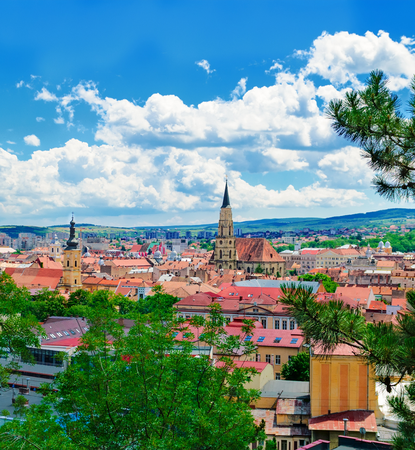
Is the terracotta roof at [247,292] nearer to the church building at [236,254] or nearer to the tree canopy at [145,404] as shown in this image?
the tree canopy at [145,404]

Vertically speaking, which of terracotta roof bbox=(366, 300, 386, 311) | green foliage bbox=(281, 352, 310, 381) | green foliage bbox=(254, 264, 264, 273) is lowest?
green foliage bbox=(281, 352, 310, 381)

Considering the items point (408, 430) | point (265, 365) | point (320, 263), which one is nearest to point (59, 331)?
point (265, 365)

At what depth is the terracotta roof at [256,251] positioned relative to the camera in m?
117

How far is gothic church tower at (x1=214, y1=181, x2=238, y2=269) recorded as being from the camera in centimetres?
11581

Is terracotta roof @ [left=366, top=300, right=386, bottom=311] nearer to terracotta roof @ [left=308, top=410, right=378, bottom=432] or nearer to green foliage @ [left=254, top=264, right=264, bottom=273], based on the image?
terracotta roof @ [left=308, top=410, right=378, bottom=432]

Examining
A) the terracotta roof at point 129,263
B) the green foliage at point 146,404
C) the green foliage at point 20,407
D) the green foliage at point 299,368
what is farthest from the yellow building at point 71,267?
the green foliage at point 146,404

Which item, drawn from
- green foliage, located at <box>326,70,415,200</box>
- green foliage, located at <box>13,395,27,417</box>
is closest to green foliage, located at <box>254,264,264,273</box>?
green foliage, located at <box>13,395,27,417</box>

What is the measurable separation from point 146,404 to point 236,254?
341 ft

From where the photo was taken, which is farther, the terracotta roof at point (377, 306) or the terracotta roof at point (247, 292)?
the terracotta roof at point (377, 306)

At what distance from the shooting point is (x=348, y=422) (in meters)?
21.2

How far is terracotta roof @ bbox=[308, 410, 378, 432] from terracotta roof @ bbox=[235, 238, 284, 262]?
9415cm

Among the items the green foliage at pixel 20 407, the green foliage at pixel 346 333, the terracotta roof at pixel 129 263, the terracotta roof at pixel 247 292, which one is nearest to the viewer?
the green foliage at pixel 346 333

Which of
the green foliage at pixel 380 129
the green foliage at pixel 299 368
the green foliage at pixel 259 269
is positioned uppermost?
the green foliage at pixel 380 129

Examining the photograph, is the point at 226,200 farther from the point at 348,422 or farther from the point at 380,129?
the point at 380,129
